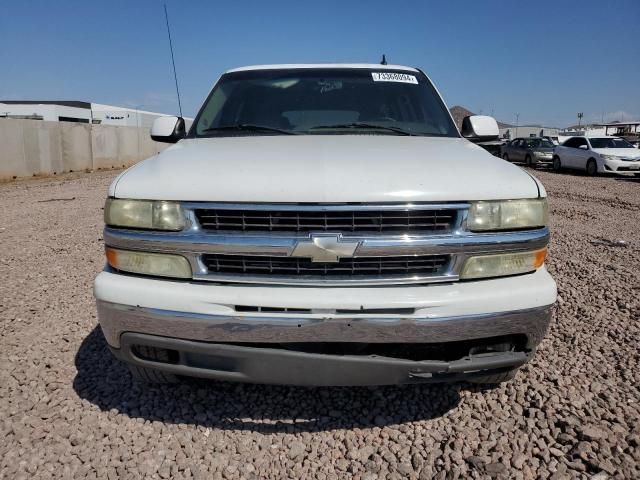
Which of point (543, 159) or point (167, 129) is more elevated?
point (167, 129)

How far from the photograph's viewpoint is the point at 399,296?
6.51 ft

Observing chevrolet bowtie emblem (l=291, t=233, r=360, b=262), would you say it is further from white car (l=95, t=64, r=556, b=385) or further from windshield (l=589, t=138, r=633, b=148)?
windshield (l=589, t=138, r=633, b=148)

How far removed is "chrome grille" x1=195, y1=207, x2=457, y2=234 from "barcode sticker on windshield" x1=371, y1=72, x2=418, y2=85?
1843mm

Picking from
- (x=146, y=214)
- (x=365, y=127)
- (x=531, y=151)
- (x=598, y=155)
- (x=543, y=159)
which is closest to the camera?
(x=146, y=214)

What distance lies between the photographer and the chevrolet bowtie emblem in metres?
1.97

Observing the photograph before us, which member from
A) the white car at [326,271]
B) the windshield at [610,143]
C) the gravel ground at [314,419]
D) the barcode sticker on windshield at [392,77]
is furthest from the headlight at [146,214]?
the windshield at [610,143]

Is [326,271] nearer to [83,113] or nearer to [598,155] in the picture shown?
[598,155]

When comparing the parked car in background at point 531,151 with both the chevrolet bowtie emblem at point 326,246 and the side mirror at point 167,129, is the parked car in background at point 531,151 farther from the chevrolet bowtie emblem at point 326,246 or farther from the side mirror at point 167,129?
the chevrolet bowtie emblem at point 326,246

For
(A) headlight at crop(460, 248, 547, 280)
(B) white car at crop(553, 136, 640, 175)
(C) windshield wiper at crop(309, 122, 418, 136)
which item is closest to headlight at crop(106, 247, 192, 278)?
(A) headlight at crop(460, 248, 547, 280)

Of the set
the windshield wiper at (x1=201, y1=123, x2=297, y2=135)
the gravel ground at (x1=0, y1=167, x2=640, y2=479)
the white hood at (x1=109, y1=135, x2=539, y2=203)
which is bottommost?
the gravel ground at (x1=0, y1=167, x2=640, y2=479)

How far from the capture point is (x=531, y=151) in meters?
23.2

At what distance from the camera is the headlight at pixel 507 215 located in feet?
6.80

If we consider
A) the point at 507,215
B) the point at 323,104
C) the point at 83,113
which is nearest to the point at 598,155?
the point at 323,104

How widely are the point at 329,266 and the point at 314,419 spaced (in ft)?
2.94
